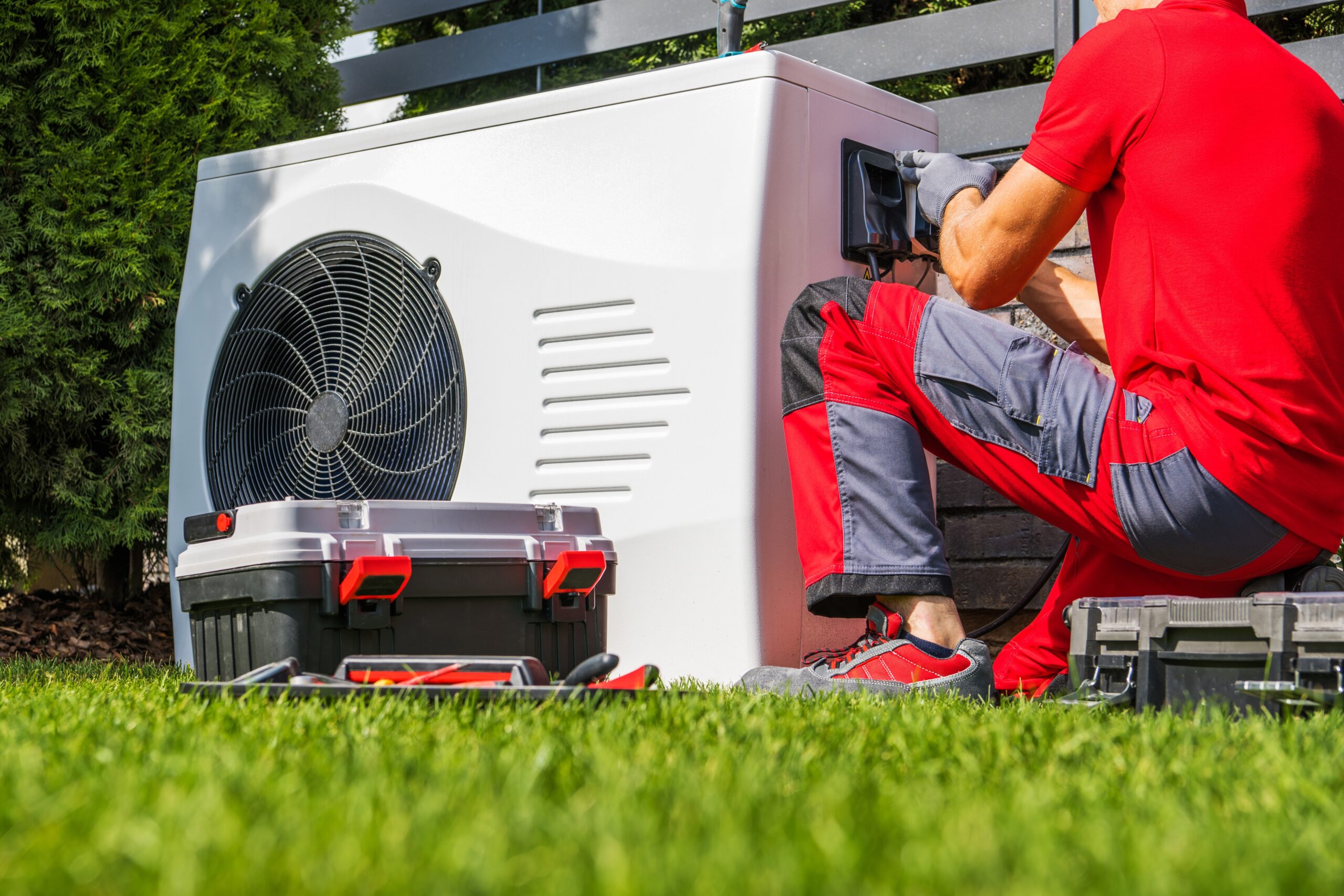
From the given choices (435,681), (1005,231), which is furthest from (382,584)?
(1005,231)

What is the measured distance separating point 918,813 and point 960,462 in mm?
1200

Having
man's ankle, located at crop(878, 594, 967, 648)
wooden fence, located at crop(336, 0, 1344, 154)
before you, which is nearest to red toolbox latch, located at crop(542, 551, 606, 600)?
man's ankle, located at crop(878, 594, 967, 648)

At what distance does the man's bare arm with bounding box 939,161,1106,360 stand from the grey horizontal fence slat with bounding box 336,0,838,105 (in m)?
2.00

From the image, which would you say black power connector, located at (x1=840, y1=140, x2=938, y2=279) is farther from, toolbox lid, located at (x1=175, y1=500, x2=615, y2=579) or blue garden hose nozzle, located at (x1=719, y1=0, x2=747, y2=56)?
toolbox lid, located at (x1=175, y1=500, x2=615, y2=579)

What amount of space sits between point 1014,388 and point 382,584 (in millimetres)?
967

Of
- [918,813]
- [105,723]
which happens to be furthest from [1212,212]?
[105,723]

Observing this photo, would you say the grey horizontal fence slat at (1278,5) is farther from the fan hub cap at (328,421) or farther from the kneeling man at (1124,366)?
the fan hub cap at (328,421)

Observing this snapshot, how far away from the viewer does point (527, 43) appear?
4.71 m

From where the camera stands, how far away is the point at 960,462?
1.99 metres

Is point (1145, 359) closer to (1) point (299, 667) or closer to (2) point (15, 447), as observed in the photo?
(1) point (299, 667)

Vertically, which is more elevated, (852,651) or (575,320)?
(575,320)

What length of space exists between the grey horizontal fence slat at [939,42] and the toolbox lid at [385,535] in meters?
1.62

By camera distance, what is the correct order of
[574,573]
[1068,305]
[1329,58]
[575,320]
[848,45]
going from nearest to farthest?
[574,573] → [1068,305] → [575,320] → [1329,58] → [848,45]

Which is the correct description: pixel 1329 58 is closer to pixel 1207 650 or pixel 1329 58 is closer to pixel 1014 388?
pixel 1014 388
